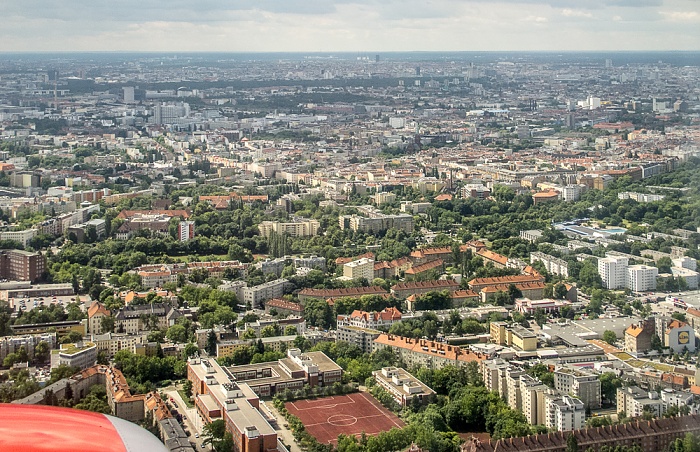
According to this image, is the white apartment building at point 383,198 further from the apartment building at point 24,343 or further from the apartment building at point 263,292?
the apartment building at point 24,343

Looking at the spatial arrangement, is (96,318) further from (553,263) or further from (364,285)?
(553,263)

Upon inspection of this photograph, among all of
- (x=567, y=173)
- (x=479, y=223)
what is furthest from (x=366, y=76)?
(x=479, y=223)

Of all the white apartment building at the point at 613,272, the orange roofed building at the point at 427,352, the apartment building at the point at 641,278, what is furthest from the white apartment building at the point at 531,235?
the orange roofed building at the point at 427,352

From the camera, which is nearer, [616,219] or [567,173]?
[616,219]

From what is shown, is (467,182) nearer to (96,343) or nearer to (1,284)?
(1,284)

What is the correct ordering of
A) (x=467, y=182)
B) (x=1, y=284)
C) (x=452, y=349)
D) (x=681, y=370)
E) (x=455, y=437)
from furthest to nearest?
(x=467, y=182) → (x=1, y=284) → (x=452, y=349) → (x=681, y=370) → (x=455, y=437)

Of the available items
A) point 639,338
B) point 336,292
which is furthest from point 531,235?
point 639,338
